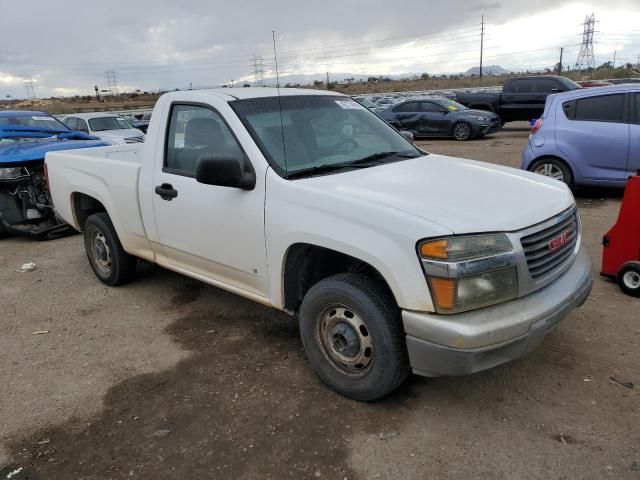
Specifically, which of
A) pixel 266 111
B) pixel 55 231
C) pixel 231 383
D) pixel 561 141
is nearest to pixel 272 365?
pixel 231 383

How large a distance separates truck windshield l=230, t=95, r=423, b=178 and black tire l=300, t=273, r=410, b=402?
0.83 meters

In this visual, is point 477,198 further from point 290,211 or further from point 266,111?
point 266,111

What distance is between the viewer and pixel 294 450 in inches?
113

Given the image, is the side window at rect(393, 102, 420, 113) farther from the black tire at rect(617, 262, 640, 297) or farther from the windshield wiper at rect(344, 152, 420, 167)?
the windshield wiper at rect(344, 152, 420, 167)

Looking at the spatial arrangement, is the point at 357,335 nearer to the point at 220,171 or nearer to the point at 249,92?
the point at 220,171

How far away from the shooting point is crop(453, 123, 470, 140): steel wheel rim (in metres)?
16.9

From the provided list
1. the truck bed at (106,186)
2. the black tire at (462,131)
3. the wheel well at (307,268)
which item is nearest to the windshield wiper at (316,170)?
the wheel well at (307,268)

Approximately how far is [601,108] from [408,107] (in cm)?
1080

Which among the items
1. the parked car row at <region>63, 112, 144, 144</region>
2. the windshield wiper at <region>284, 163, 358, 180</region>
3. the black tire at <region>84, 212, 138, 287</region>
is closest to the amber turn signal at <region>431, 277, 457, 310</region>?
the windshield wiper at <region>284, 163, 358, 180</region>

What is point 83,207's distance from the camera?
5668 millimetres

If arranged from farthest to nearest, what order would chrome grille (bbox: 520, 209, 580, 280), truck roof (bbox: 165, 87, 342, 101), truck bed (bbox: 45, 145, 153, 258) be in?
truck bed (bbox: 45, 145, 153, 258) < truck roof (bbox: 165, 87, 342, 101) < chrome grille (bbox: 520, 209, 580, 280)

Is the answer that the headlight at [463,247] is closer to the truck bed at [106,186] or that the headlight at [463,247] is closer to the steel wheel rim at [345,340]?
the steel wheel rim at [345,340]

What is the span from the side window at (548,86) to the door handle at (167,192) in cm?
1612

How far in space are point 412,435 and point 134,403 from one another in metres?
1.75
